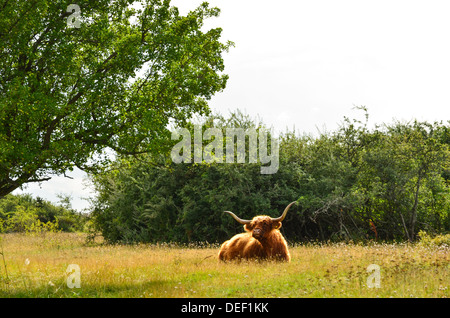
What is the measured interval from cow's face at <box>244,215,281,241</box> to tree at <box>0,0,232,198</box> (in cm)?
328

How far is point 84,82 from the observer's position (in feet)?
36.3

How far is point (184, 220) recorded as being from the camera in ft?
64.5

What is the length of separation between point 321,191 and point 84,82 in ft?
39.1

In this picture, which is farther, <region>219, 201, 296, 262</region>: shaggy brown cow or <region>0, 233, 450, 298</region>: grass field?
<region>219, 201, 296, 262</region>: shaggy brown cow

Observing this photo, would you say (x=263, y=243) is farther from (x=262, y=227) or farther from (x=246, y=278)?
(x=246, y=278)

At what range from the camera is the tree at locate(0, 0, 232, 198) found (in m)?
10.7

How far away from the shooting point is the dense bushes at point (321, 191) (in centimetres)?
1783

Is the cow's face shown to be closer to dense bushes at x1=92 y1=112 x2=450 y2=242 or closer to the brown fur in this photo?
the brown fur

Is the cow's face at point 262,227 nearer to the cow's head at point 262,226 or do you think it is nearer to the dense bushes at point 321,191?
the cow's head at point 262,226

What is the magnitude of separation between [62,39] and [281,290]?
8.53m

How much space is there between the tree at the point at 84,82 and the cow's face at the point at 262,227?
3.28m

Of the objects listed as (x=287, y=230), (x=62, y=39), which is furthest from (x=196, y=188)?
(x=62, y=39)

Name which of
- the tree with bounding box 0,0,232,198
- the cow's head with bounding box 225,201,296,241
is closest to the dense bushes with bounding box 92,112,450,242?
the tree with bounding box 0,0,232,198
